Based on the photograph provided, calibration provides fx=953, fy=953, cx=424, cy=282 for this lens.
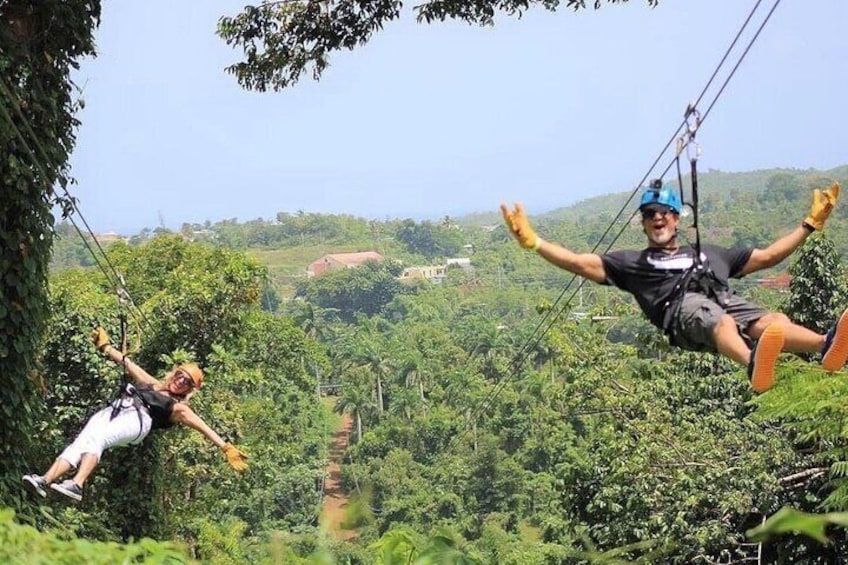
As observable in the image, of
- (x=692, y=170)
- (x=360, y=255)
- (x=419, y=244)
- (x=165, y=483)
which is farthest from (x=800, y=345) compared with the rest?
(x=419, y=244)

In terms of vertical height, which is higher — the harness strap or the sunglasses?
the sunglasses

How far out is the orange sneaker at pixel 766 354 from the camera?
386cm

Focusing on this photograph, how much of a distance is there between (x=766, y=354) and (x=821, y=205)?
1001mm

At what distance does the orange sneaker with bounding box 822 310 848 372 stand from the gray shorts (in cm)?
36

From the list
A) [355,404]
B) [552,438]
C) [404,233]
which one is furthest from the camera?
[404,233]

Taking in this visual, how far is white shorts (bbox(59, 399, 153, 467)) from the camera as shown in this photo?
611 centimetres

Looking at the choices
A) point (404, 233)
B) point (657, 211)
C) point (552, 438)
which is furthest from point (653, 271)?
point (404, 233)

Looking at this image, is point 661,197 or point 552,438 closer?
point 661,197

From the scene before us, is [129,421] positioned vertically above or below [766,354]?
below

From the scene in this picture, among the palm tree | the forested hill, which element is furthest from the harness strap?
the forested hill

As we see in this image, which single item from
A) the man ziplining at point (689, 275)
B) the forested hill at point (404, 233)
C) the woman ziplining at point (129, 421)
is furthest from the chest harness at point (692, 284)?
the forested hill at point (404, 233)

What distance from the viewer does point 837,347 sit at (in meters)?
3.90

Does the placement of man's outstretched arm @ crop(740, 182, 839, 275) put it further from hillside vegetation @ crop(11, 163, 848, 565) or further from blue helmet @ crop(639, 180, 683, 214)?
hillside vegetation @ crop(11, 163, 848, 565)

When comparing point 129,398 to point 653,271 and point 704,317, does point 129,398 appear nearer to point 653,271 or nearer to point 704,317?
point 653,271
